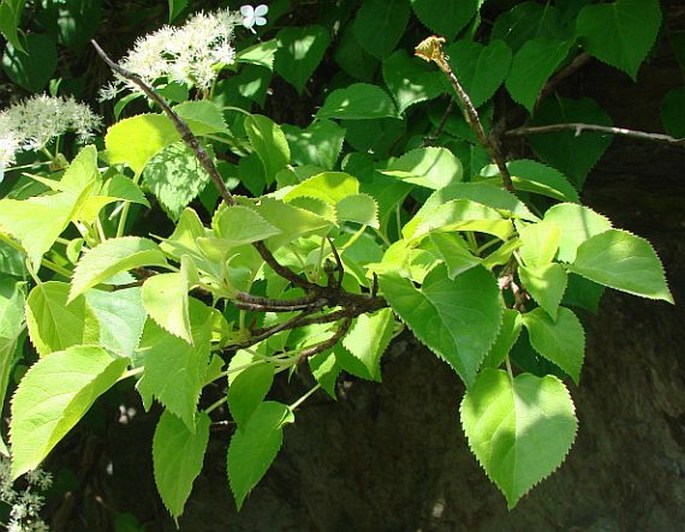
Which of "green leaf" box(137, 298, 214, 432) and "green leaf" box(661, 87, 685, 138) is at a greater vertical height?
"green leaf" box(137, 298, 214, 432)

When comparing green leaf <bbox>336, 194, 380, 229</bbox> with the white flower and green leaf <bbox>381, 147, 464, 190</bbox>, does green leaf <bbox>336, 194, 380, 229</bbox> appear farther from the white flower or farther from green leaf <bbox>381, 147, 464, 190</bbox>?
the white flower

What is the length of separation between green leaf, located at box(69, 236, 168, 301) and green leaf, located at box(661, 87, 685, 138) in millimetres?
945

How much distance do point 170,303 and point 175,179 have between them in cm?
48

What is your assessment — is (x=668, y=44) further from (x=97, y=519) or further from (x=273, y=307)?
(x=97, y=519)

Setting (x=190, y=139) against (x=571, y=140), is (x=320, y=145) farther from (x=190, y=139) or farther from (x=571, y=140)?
(x=190, y=139)

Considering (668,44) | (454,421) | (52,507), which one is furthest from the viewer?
(52,507)

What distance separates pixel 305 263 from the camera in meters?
0.76

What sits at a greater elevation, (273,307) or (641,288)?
(273,307)

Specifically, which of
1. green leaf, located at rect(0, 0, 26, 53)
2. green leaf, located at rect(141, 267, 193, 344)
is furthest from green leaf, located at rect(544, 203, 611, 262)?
green leaf, located at rect(0, 0, 26, 53)

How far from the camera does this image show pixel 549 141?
1257 millimetres

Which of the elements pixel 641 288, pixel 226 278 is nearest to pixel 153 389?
pixel 226 278

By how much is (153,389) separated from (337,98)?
590 millimetres

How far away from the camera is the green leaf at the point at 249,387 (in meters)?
0.84

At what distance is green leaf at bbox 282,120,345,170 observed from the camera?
1.10 meters
